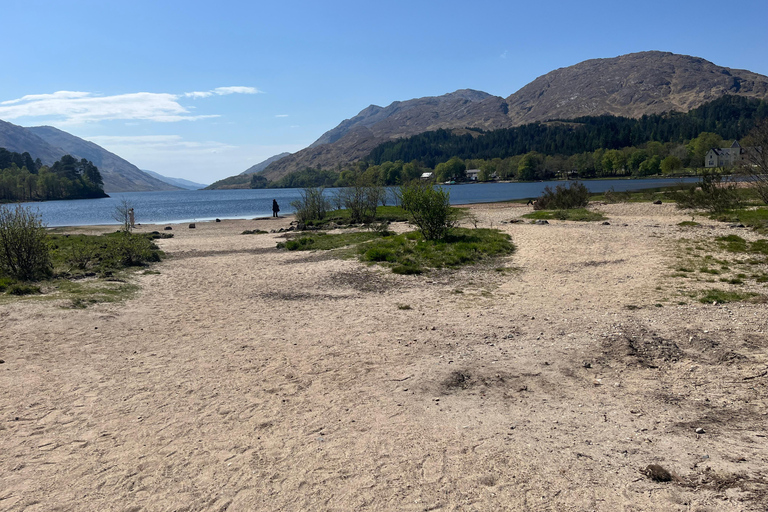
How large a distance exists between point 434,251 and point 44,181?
140 m

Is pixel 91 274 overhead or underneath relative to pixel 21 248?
underneath

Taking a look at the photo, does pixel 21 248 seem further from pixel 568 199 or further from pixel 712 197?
pixel 712 197

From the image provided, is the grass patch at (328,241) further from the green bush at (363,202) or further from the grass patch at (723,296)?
the grass patch at (723,296)

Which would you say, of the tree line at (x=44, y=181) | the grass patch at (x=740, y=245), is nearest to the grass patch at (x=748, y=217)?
the grass patch at (x=740, y=245)

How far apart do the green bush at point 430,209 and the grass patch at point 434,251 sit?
47cm

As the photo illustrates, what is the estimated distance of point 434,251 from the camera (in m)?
17.7

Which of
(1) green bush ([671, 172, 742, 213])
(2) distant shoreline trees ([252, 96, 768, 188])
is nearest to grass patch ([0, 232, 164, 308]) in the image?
(1) green bush ([671, 172, 742, 213])

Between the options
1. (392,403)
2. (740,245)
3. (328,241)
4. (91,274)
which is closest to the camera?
(392,403)

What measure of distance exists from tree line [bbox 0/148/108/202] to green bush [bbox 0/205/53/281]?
122727 mm

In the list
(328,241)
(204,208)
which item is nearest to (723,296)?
(328,241)

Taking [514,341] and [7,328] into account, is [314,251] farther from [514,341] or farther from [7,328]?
[514,341]

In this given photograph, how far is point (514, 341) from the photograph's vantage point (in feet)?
27.2

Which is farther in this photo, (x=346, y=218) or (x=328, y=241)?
(x=346, y=218)

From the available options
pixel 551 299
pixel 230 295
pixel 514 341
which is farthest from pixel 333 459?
pixel 230 295
